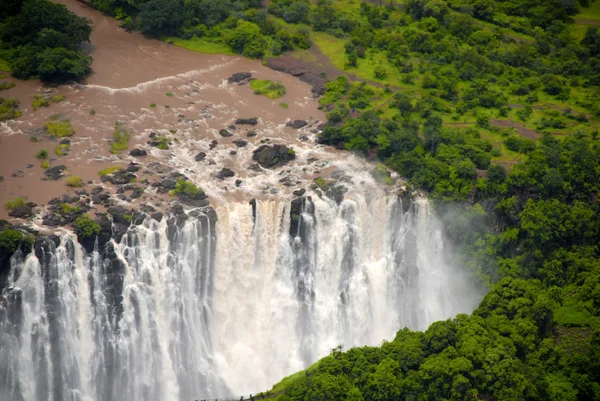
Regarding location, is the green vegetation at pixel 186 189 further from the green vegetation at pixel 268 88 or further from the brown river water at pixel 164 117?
the green vegetation at pixel 268 88

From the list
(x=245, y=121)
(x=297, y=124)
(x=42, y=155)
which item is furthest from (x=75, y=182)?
(x=297, y=124)

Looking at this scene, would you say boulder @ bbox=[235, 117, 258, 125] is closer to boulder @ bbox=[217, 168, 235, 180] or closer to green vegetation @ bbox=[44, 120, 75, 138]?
boulder @ bbox=[217, 168, 235, 180]

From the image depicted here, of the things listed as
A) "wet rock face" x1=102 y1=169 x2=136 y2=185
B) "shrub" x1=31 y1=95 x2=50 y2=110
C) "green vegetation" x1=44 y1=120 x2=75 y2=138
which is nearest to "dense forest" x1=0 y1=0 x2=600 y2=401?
"shrub" x1=31 y1=95 x2=50 y2=110

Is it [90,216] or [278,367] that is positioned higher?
[90,216]

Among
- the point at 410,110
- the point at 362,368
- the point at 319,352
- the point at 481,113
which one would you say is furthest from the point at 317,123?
the point at 362,368

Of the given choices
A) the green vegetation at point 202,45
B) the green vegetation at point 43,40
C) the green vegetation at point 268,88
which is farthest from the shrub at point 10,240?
the green vegetation at point 202,45

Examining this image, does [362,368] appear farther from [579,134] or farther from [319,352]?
[579,134]
